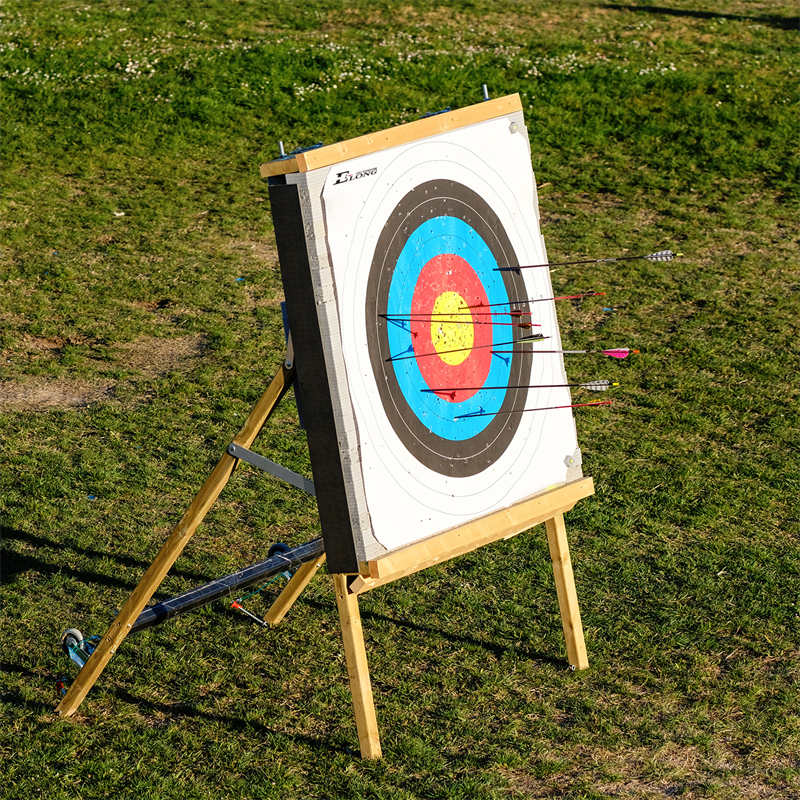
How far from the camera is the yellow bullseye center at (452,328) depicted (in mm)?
5113

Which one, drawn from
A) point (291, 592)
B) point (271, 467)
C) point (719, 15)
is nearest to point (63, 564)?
point (291, 592)

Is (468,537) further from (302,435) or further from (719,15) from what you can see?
(719,15)

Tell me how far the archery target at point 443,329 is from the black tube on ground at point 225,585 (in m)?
0.83

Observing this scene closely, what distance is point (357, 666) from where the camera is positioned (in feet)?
15.9

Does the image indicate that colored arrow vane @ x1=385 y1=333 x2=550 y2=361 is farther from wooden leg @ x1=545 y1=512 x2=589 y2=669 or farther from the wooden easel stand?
wooden leg @ x1=545 y1=512 x2=589 y2=669

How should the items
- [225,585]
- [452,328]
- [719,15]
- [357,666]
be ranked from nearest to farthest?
1. [357,666]
2. [452,328]
3. [225,585]
4. [719,15]

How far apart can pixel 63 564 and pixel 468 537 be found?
2597mm

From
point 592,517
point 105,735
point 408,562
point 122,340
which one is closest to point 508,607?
point 592,517

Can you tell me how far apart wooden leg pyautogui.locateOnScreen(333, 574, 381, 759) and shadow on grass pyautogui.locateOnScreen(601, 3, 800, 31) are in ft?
43.2

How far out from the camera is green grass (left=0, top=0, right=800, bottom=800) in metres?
5.31

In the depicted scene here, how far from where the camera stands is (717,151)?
13023mm

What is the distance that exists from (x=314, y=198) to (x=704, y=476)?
3815mm

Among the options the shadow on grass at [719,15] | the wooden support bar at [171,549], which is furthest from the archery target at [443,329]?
the shadow on grass at [719,15]

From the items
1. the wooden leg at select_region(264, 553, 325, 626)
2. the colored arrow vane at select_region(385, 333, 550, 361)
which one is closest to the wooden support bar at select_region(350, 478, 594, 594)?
the colored arrow vane at select_region(385, 333, 550, 361)
